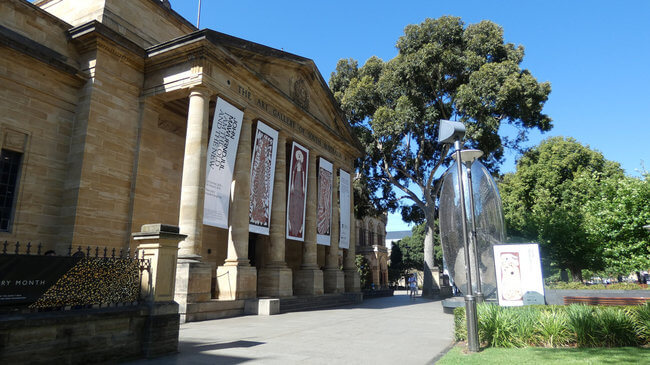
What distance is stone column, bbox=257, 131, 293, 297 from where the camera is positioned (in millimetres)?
17719

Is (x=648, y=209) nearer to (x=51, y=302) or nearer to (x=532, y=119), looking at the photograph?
(x=532, y=119)

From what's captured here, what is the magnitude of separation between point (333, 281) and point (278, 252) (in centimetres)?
628

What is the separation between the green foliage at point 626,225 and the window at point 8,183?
28.5m

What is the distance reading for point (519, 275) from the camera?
9.93m

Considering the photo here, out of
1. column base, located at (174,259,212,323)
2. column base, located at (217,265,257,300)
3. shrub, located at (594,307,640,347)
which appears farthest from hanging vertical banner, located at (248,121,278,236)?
shrub, located at (594,307,640,347)

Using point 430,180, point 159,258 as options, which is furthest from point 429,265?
point 159,258

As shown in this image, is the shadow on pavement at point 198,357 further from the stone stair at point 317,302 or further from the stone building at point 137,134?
the stone stair at point 317,302

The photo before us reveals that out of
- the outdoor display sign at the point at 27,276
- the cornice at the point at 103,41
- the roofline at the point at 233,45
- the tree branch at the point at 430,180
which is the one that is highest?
the roofline at the point at 233,45


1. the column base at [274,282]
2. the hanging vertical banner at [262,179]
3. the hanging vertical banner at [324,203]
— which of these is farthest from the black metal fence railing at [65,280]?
the hanging vertical banner at [324,203]

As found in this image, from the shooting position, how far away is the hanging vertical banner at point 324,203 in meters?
22.4

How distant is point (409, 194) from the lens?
30156mm

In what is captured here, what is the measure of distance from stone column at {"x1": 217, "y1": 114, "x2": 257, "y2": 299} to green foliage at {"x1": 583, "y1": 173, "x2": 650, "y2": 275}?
2077cm

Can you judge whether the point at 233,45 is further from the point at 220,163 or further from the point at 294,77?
the point at 294,77

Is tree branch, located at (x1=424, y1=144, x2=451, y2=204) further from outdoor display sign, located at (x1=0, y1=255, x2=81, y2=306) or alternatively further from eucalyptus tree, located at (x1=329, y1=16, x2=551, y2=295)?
outdoor display sign, located at (x1=0, y1=255, x2=81, y2=306)
